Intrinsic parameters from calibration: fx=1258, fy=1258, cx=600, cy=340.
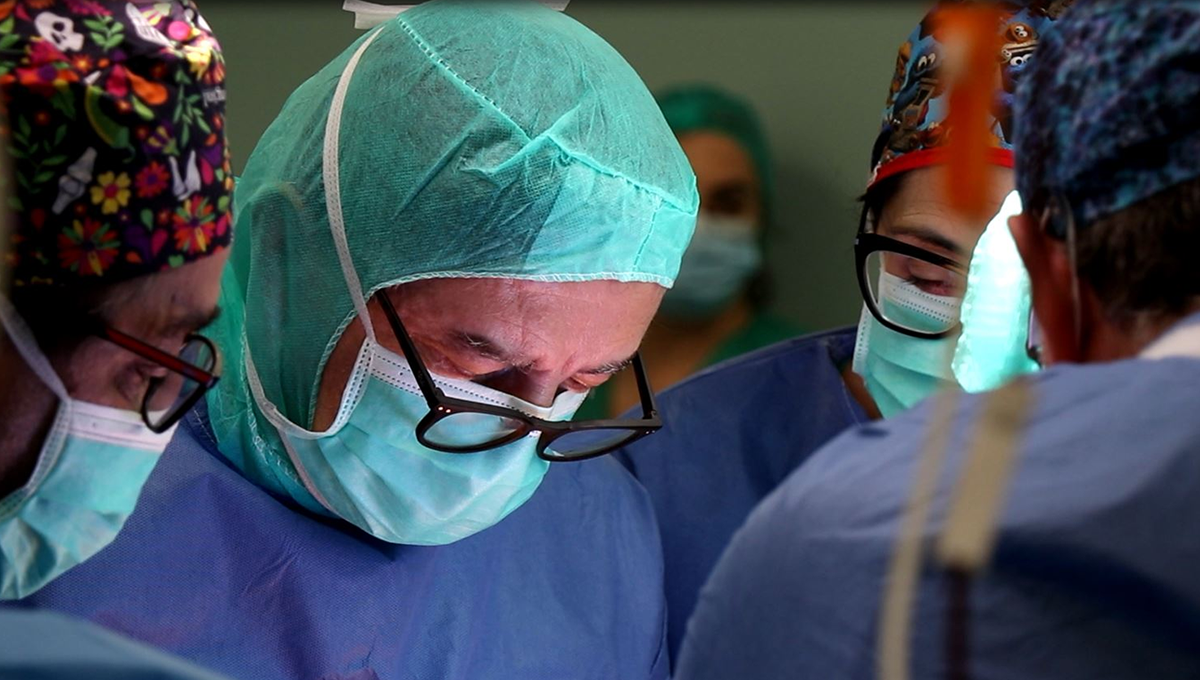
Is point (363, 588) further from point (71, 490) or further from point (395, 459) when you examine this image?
point (71, 490)

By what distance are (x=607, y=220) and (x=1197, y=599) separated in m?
0.94

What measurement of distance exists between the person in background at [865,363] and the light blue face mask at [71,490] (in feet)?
3.35

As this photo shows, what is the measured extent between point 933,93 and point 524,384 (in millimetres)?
785

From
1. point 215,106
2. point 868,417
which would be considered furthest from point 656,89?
point 215,106

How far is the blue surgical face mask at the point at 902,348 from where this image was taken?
1848mm

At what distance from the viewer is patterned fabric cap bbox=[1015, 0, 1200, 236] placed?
0.88m

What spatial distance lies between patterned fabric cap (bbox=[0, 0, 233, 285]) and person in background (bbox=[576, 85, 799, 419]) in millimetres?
1940

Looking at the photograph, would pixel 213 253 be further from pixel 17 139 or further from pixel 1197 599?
pixel 1197 599

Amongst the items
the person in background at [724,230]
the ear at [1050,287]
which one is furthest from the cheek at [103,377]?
the person in background at [724,230]

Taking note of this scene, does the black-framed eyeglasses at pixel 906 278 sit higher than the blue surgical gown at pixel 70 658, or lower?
lower

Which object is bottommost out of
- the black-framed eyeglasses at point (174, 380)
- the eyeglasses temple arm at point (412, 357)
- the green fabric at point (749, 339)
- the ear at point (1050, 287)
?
the green fabric at point (749, 339)

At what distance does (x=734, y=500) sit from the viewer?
2.13 meters

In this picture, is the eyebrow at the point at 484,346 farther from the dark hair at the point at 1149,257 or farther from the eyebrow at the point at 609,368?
the dark hair at the point at 1149,257

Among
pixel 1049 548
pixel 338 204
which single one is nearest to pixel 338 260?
pixel 338 204
